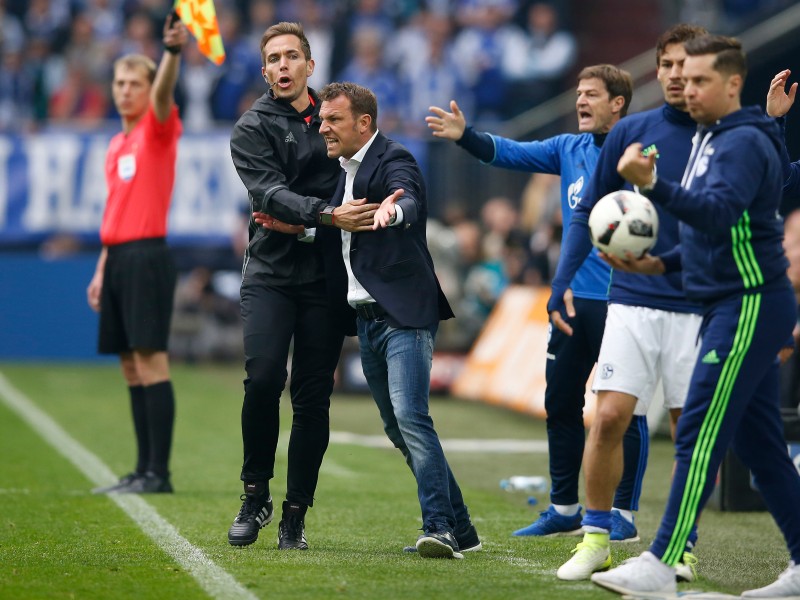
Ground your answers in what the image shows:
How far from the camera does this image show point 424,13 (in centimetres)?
2142

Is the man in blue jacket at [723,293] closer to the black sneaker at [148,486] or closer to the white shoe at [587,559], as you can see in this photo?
the white shoe at [587,559]

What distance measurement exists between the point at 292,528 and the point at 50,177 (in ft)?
43.9

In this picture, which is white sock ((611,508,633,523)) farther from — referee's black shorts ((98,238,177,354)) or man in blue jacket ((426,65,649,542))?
referee's black shorts ((98,238,177,354))

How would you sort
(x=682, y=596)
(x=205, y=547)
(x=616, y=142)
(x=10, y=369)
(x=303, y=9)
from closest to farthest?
(x=682, y=596) → (x=616, y=142) → (x=205, y=547) → (x=10, y=369) → (x=303, y=9)

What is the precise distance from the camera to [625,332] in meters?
5.79

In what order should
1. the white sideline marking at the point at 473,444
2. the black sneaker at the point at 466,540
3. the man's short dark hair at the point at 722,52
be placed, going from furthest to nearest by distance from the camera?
1. the white sideline marking at the point at 473,444
2. the black sneaker at the point at 466,540
3. the man's short dark hair at the point at 722,52

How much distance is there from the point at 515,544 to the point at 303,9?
15.6 metres

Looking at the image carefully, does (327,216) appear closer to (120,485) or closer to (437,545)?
(437,545)

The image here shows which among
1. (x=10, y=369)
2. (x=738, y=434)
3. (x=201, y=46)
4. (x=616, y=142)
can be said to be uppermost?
(x=201, y=46)

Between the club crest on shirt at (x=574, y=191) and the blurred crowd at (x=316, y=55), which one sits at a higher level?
the blurred crowd at (x=316, y=55)

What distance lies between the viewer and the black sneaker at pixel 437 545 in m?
6.12

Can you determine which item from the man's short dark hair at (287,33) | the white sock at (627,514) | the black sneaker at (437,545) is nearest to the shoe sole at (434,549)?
the black sneaker at (437,545)

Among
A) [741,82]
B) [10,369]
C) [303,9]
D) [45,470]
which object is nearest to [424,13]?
[303,9]

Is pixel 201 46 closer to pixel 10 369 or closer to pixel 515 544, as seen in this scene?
pixel 515 544
